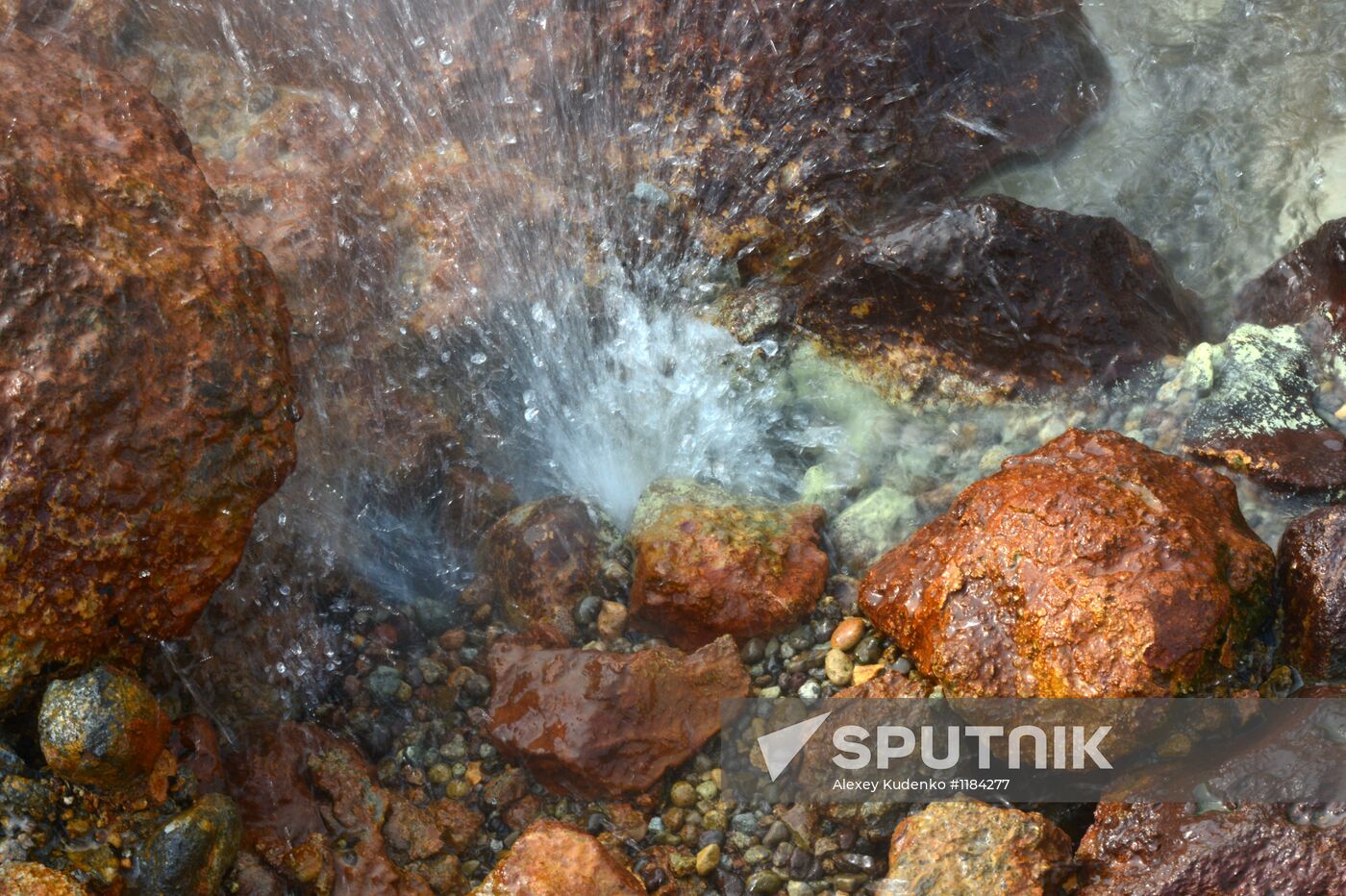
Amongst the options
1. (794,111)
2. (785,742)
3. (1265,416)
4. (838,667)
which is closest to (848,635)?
(838,667)

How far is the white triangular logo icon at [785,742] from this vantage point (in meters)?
3.38

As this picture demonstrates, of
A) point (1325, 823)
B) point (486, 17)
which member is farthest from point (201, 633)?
point (1325, 823)

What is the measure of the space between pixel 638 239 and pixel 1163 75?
2588 mm

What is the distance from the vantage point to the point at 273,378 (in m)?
3.13

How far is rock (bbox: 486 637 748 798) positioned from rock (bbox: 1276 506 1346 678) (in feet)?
5.09

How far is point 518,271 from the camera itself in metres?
4.45

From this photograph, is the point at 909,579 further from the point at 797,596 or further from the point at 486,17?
the point at 486,17

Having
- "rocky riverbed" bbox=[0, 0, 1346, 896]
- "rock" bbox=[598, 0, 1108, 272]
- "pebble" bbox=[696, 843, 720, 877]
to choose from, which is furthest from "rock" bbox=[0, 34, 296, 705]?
"rock" bbox=[598, 0, 1108, 272]

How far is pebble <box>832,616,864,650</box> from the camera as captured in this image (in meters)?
3.58

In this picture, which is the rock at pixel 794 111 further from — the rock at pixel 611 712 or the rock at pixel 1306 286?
the rock at pixel 611 712

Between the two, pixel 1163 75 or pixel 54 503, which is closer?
pixel 54 503

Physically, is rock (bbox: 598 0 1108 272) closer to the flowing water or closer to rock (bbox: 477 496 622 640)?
the flowing water

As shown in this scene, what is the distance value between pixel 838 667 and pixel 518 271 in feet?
6.39

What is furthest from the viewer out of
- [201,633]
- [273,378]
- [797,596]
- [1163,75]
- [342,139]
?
[1163,75]
